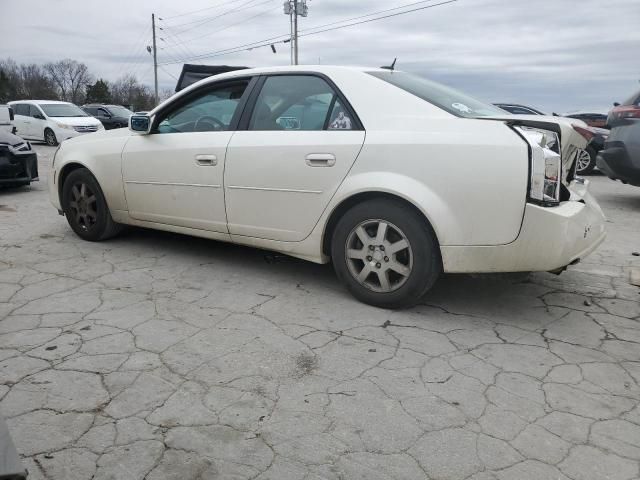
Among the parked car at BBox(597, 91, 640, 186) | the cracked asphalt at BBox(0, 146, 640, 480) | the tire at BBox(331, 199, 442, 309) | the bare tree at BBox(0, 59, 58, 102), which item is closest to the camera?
the cracked asphalt at BBox(0, 146, 640, 480)

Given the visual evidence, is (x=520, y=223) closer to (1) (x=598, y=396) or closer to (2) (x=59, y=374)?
(1) (x=598, y=396)

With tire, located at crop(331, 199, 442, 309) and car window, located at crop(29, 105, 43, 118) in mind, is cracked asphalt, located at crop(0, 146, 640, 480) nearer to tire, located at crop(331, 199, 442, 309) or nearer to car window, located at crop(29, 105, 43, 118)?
tire, located at crop(331, 199, 442, 309)

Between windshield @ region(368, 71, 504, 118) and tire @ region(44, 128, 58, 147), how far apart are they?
53.4 ft

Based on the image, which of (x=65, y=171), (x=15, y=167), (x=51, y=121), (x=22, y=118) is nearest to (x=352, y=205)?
(x=65, y=171)

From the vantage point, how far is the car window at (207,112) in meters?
4.10

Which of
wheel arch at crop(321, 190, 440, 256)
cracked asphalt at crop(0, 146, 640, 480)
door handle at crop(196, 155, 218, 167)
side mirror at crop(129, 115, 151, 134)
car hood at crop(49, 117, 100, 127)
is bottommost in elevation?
cracked asphalt at crop(0, 146, 640, 480)

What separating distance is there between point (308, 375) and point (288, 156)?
1558mm

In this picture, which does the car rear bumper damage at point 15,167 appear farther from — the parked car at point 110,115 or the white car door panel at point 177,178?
the parked car at point 110,115

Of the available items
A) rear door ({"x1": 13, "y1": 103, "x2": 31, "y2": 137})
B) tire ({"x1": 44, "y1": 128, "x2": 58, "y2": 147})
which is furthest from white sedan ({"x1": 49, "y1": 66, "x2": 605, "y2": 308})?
rear door ({"x1": 13, "y1": 103, "x2": 31, "y2": 137})

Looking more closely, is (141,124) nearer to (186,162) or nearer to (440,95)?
(186,162)

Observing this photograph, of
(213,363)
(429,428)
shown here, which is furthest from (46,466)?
(429,428)

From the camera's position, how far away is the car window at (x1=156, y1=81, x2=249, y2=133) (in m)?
4.10

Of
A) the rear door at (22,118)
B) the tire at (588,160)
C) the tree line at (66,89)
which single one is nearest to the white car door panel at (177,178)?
the tire at (588,160)

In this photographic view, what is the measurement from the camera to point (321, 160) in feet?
11.5
